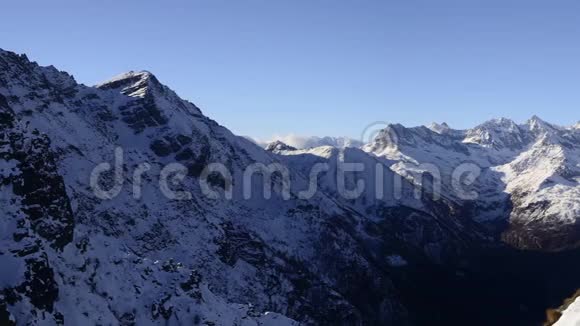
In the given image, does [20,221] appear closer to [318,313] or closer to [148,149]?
[318,313]

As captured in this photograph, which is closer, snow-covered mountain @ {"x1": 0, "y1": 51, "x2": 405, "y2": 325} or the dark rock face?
the dark rock face

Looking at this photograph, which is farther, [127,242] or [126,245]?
[127,242]

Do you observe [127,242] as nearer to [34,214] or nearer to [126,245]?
[126,245]

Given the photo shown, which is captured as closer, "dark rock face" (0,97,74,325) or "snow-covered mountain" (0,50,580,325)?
"dark rock face" (0,97,74,325)

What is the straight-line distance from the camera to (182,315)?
93.5m

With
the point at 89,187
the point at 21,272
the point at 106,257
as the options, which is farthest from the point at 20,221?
the point at 89,187

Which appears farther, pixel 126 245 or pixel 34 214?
pixel 126 245

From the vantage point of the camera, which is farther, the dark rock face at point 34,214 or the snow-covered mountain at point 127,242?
the snow-covered mountain at point 127,242

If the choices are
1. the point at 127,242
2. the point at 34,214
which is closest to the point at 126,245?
the point at 127,242

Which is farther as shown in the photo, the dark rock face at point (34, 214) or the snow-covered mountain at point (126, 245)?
the snow-covered mountain at point (126, 245)

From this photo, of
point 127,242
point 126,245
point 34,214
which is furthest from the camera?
point 127,242

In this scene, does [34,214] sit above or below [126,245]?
above

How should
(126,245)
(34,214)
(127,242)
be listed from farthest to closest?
1. (127,242)
2. (126,245)
3. (34,214)

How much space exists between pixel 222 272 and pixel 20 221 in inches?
3519
